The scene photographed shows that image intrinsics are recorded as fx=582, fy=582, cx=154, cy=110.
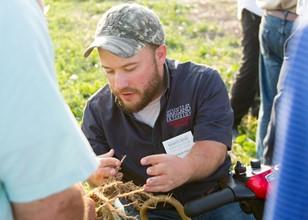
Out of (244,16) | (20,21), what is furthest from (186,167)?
(244,16)

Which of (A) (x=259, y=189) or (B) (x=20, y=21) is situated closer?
(B) (x=20, y=21)

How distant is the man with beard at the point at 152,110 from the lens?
2504 millimetres

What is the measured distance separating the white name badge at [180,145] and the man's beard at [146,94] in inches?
7.8

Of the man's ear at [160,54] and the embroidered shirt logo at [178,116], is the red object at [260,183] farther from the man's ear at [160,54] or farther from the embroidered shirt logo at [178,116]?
the man's ear at [160,54]

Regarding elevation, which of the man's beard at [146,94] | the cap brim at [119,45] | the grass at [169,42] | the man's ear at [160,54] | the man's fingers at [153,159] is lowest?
the grass at [169,42]

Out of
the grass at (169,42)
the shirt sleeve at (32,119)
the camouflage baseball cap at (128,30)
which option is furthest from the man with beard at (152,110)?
the grass at (169,42)

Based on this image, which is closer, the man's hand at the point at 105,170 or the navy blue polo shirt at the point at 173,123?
the man's hand at the point at 105,170

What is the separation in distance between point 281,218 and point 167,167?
3.97ft

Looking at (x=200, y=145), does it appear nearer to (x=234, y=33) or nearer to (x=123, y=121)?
(x=123, y=121)

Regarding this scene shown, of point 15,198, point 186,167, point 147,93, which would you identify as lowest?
point 186,167

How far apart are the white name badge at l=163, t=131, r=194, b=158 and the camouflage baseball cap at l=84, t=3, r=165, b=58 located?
0.41 meters

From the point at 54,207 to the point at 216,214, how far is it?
Result: 4.58 ft

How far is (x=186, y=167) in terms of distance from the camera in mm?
2324

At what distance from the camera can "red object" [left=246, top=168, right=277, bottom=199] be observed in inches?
→ 83.9
